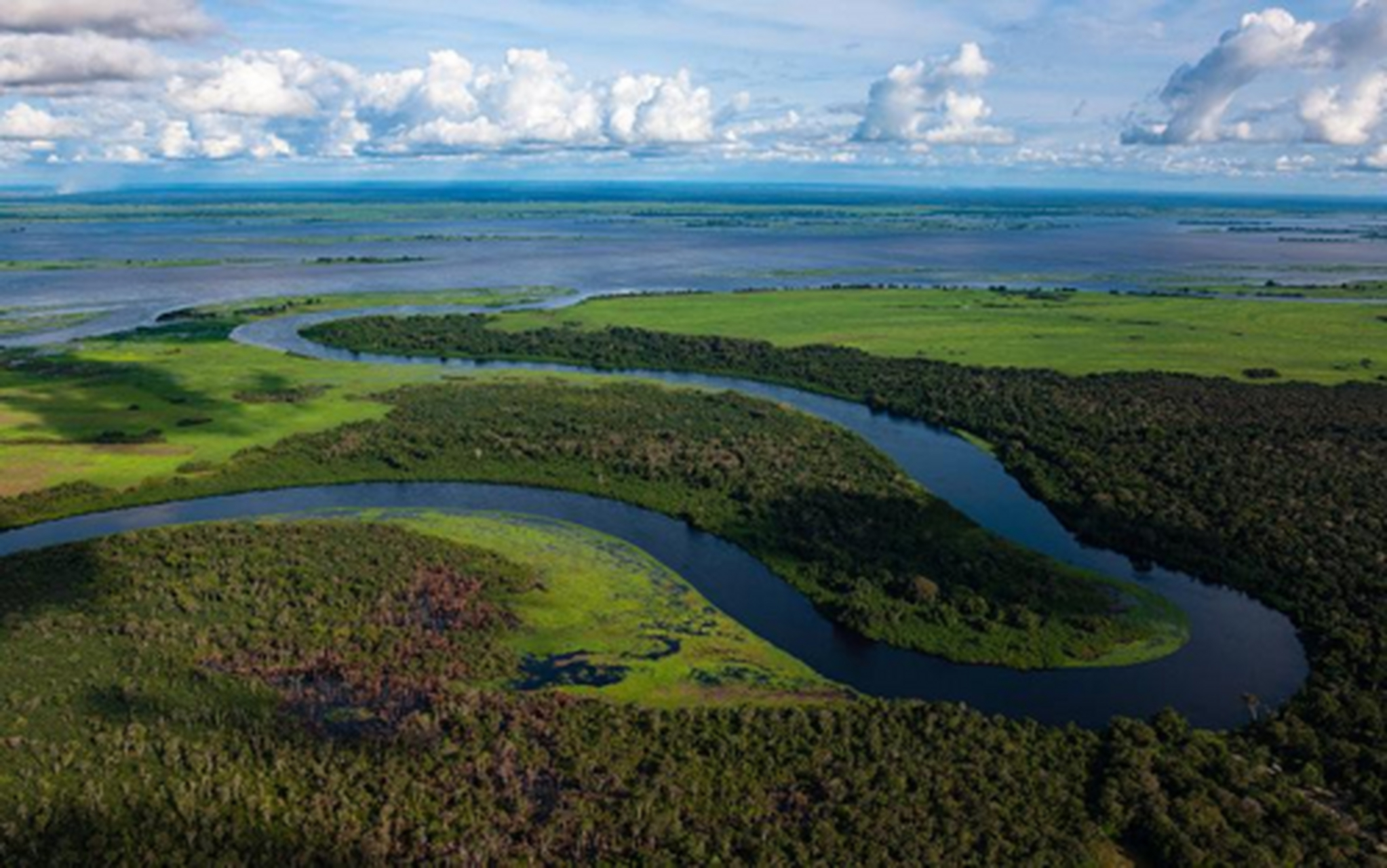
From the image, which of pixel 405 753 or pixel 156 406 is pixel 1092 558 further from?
pixel 156 406

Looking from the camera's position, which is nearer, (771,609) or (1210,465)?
(771,609)

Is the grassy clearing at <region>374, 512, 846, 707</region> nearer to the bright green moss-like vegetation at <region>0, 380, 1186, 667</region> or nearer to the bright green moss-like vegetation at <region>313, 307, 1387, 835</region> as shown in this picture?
the bright green moss-like vegetation at <region>0, 380, 1186, 667</region>

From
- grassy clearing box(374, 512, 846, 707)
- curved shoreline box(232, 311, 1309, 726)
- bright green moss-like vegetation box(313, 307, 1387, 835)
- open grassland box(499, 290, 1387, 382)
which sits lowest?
grassy clearing box(374, 512, 846, 707)

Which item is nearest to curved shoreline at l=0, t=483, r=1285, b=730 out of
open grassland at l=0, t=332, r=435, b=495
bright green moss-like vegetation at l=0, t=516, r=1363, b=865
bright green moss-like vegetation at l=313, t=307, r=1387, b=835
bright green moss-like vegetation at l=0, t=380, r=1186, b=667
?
bright green moss-like vegetation at l=0, t=380, r=1186, b=667

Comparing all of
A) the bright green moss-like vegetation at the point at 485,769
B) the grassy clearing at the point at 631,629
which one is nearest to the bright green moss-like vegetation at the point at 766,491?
the grassy clearing at the point at 631,629

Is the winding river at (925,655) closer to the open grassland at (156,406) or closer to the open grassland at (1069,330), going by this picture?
the open grassland at (156,406)

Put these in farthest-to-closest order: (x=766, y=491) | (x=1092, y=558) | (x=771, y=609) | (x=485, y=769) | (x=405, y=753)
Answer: (x=766, y=491), (x=1092, y=558), (x=771, y=609), (x=405, y=753), (x=485, y=769)

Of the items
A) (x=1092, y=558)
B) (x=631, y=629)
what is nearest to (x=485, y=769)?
(x=631, y=629)
